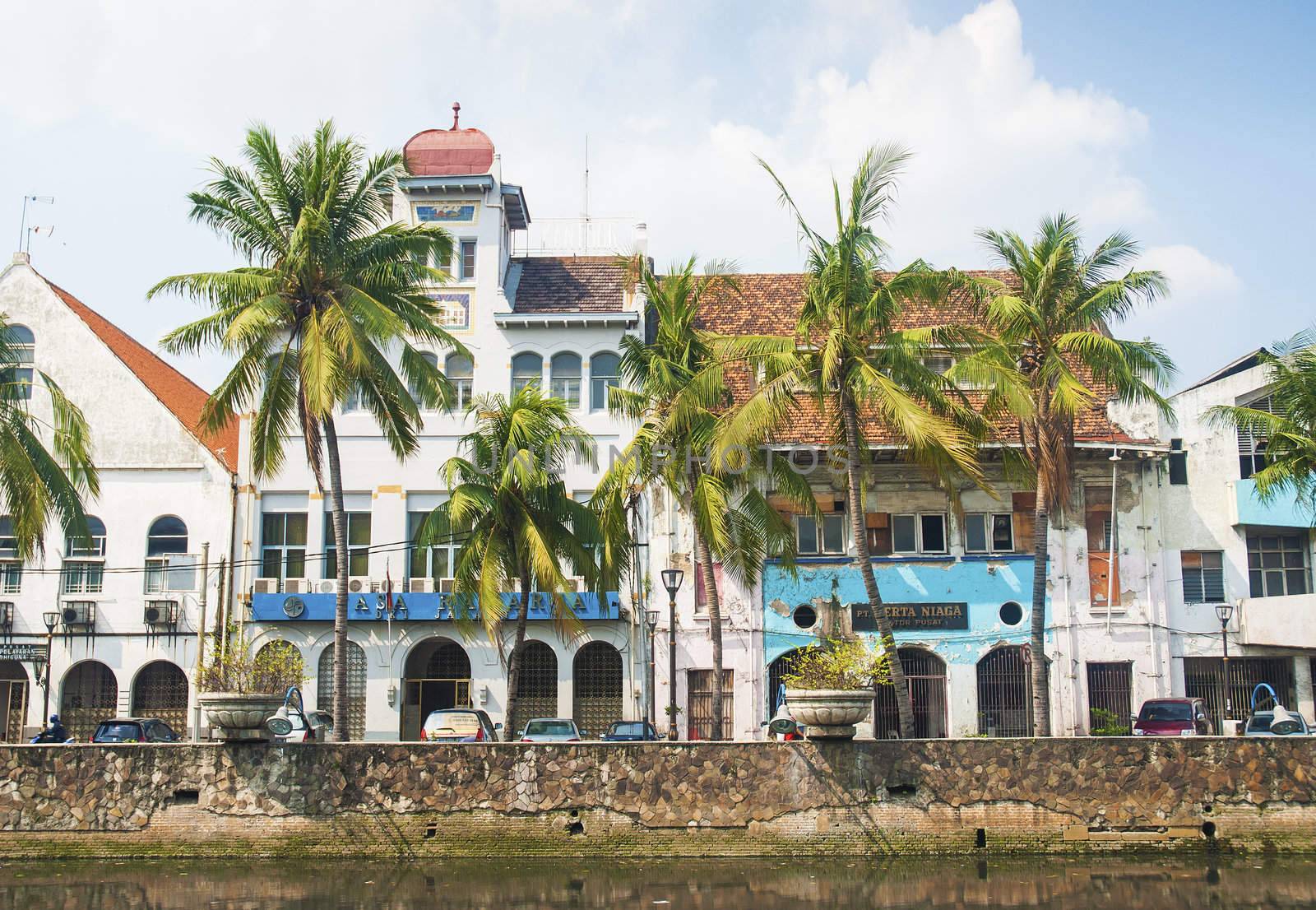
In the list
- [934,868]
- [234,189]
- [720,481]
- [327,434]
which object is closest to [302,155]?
[234,189]

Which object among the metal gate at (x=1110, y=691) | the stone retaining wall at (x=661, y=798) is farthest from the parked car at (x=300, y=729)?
the metal gate at (x=1110, y=691)

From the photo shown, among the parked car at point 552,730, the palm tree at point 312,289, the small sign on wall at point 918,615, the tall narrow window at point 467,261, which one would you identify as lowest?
the parked car at point 552,730

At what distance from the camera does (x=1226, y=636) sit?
33.8 metres

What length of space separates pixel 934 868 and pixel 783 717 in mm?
9257

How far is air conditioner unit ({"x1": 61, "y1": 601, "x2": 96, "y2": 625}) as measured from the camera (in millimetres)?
34875

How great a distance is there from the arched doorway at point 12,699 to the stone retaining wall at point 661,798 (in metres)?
15.9

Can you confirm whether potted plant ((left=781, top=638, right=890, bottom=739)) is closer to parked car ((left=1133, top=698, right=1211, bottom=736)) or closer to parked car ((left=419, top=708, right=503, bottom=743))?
parked car ((left=419, top=708, right=503, bottom=743))

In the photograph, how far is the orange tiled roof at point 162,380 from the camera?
36.8 m

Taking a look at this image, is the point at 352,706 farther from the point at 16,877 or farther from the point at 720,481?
the point at 16,877

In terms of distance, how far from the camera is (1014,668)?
34.2m

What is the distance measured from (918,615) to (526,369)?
502 inches

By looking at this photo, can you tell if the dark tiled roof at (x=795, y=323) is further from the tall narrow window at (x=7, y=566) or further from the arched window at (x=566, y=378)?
the tall narrow window at (x=7, y=566)

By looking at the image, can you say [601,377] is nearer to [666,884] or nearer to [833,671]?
[833,671]

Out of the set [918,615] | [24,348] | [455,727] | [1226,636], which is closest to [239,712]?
[455,727]
